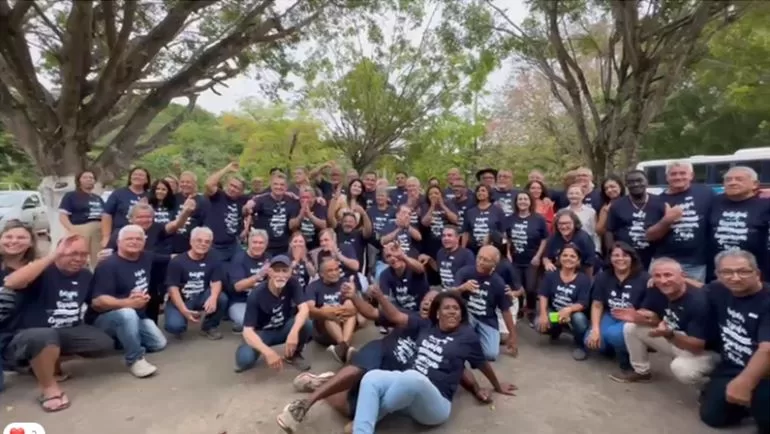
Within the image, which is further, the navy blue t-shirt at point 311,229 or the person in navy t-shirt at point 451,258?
the navy blue t-shirt at point 311,229

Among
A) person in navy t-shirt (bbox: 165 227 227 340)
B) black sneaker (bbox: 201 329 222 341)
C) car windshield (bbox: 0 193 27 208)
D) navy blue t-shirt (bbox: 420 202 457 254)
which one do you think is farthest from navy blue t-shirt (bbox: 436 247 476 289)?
car windshield (bbox: 0 193 27 208)

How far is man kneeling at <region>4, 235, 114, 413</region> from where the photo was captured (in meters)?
4.13

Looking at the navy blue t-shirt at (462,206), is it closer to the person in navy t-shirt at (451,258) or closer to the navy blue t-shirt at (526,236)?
the navy blue t-shirt at (526,236)

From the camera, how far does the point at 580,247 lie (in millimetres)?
5609

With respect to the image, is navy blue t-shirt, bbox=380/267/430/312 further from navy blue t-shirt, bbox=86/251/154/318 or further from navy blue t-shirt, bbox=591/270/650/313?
navy blue t-shirt, bbox=86/251/154/318

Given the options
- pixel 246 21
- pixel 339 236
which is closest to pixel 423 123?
pixel 246 21

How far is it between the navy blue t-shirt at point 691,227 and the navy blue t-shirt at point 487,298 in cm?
156

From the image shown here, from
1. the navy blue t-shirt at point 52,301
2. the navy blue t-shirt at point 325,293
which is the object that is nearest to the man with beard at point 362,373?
the navy blue t-shirt at point 325,293

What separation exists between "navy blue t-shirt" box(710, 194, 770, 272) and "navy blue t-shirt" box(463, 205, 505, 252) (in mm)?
2203

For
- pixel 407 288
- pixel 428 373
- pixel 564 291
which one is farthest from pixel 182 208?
pixel 564 291

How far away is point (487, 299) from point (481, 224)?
142 cm

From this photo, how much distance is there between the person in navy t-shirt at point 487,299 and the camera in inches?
200

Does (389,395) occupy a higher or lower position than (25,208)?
lower

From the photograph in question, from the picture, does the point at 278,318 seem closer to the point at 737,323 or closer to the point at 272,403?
the point at 272,403
